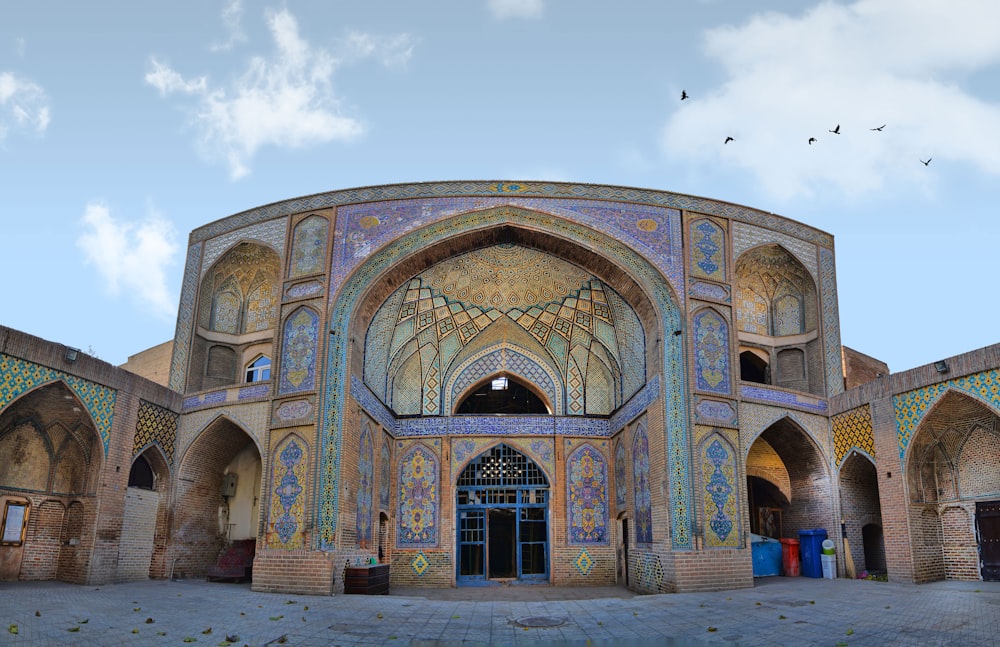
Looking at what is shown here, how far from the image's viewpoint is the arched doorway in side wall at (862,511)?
1313 centimetres

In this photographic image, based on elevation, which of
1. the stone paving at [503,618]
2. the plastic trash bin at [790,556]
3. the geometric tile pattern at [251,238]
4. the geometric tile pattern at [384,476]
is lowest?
the stone paving at [503,618]

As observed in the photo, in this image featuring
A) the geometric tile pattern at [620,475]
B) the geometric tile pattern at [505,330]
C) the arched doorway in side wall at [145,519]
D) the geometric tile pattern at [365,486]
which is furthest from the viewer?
the geometric tile pattern at [505,330]

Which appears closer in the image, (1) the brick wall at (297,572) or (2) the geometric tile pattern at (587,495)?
(1) the brick wall at (297,572)

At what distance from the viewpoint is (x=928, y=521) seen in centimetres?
1190

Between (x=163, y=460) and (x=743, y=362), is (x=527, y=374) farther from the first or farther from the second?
(x=163, y=460)

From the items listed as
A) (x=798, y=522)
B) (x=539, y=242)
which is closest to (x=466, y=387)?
(x=539, y=242)

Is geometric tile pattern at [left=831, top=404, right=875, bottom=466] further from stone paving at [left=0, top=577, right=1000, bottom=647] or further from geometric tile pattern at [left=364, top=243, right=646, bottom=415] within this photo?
geometric tile pattern at [left=364, top=243, right=646, bottom=415]

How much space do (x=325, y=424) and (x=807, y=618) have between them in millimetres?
7264

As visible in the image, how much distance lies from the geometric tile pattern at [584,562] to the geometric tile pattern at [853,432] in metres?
4.60

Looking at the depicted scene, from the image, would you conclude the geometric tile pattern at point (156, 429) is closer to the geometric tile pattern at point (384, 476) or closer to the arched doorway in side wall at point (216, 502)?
the arched doorway in side wall at point (216, 502)

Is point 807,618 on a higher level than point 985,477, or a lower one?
lower

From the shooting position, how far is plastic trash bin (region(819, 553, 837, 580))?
12875mm

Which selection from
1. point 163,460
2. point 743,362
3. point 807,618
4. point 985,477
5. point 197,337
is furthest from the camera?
point 743,362

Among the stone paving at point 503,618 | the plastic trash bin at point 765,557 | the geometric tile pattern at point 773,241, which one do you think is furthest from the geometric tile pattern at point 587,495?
the geometric tile pattern at point 773,241
